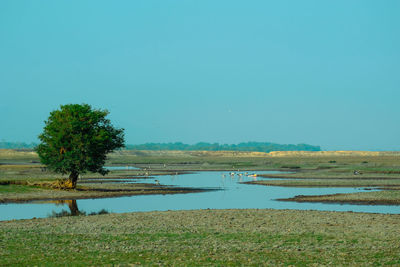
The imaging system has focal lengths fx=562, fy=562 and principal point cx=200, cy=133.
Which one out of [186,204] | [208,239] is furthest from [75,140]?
[208,239]

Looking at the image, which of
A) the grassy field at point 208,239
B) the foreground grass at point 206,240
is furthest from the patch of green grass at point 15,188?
the foreground grass at point 206,240

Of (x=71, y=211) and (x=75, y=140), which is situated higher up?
(x=75, y=140)

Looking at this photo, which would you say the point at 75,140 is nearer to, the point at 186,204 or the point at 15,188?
the point at 15,188

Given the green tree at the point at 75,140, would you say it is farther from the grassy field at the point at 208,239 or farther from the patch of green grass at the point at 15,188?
the grassy field at the point at 208,239

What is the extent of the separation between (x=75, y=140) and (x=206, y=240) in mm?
33248

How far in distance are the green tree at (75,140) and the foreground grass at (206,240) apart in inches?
858

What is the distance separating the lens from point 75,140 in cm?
→ 5500

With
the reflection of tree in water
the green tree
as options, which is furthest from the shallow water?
the green tree

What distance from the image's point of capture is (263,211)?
119ft

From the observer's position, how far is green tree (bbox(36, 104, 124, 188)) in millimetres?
54812

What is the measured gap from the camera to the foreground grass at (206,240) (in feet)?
66.2

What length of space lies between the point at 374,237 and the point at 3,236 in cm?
1670

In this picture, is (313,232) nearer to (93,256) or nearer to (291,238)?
(291,238)

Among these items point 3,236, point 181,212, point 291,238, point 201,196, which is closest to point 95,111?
point 201,196
